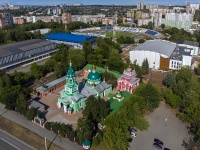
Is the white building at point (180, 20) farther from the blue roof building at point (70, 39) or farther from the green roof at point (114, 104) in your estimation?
the green roof at point (114, 104)

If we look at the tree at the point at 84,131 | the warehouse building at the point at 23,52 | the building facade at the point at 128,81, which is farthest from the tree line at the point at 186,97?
the warehouse building at the point at 23,52

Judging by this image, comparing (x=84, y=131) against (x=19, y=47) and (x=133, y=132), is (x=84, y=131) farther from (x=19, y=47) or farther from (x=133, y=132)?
(x=19, y=47)

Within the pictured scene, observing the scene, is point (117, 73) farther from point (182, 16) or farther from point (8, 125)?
point (182, 16)

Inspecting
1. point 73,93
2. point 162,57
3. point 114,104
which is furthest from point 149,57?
point 73,93

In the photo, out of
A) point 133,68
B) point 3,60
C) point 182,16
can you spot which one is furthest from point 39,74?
point 182,16

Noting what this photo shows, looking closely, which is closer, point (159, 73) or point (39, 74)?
point (39, 74)
